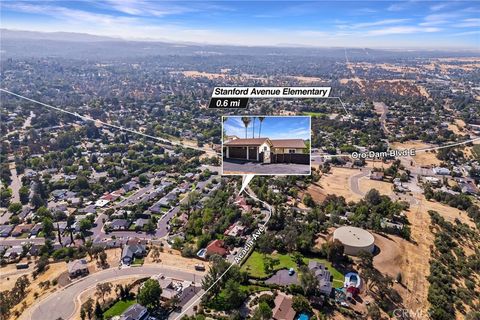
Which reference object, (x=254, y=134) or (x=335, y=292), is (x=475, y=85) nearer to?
(x=335, y=292)

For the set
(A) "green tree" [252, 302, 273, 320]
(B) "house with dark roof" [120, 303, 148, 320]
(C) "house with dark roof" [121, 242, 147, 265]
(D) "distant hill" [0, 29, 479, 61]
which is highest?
(D) "distant hill" [0, 29, 479, 61]

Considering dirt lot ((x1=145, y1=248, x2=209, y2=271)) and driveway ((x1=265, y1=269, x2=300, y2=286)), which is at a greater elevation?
driveway ((x1=265, y1=269, x2=300, y2=286))

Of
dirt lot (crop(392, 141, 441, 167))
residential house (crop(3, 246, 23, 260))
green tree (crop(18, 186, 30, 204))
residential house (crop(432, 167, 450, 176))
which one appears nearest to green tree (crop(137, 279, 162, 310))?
residential house (crop(3, 246, 23, 260))

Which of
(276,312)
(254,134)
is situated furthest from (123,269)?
(254,134)

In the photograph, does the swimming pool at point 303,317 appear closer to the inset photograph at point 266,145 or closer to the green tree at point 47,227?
the inset photograph at point 266,145

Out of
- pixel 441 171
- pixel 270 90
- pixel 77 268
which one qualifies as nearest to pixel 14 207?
pixel 77 268

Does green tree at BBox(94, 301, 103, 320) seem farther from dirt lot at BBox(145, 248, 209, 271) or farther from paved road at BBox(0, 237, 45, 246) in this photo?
paved road at BBox(0, 237, 45, 246)
